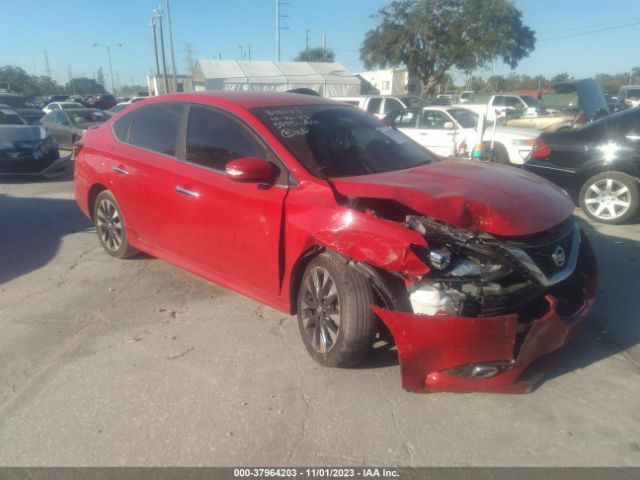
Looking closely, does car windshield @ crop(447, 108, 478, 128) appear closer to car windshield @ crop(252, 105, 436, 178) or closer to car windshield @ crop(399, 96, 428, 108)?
car windshield @ crop(399, 96, 428, 108)

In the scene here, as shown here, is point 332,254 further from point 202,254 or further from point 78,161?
point 78,161

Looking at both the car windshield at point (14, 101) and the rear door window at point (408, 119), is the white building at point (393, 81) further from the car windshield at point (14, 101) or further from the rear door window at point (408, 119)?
Result: the rear door window at point (408, 119)

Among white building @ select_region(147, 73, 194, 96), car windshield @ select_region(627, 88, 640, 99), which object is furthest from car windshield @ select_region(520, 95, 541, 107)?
white building @ select_region(147, 73, 194, 96)

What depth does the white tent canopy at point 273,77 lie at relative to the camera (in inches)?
1233

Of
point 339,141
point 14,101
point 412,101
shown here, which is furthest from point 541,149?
point 14,101

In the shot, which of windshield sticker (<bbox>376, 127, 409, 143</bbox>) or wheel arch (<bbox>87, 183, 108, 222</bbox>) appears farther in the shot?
wheel arch (<bbox>87, 183, 108, 222</bbox>)

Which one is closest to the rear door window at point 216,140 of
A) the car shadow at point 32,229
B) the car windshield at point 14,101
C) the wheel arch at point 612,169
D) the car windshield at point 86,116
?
the car shadow at point 32,229

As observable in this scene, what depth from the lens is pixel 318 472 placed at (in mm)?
2264

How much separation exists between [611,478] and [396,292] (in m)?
1.30

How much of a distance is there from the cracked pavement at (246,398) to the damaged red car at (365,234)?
0.69ft

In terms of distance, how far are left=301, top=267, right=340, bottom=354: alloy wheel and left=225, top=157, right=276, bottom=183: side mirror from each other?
69cm

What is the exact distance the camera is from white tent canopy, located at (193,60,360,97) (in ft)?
103

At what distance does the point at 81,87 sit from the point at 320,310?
9639cm

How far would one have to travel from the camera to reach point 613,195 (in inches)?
248
